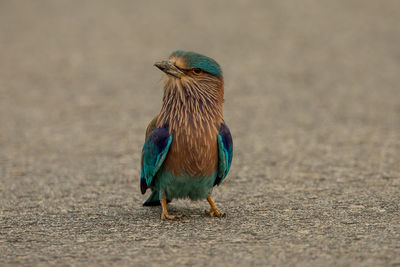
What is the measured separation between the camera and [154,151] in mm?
5078

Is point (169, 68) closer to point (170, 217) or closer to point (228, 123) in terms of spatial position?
point (170, 217)

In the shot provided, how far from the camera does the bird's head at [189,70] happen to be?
512 cm

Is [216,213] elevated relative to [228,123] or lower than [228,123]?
lower

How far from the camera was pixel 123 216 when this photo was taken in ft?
17.9

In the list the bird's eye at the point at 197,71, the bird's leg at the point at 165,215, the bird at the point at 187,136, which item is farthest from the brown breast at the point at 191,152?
the bird's eye at the point at 197,71

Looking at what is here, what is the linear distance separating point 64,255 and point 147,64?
7.58 metres

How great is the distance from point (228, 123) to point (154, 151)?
13.2 feet

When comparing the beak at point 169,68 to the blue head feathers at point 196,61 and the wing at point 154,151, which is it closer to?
the blue head feathers at point 196,61

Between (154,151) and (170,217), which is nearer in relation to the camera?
(154,151)

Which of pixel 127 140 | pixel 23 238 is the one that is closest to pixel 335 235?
pixel 23 238

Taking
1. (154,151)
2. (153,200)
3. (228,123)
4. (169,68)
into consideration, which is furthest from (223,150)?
(228,123)

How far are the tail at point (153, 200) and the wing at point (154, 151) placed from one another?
353 millimetres

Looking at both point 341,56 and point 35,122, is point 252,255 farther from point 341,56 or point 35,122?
point 341,56

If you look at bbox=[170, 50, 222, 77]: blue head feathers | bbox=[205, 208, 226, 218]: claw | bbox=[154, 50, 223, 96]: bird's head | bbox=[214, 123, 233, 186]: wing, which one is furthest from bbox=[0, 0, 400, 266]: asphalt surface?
bbox=[170, 50, 222, 77]: blue head feathers
